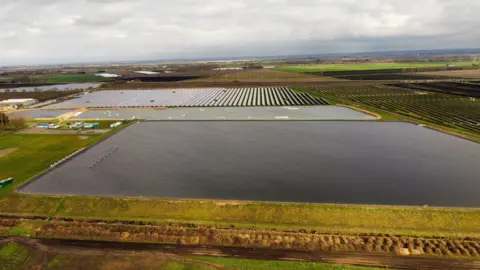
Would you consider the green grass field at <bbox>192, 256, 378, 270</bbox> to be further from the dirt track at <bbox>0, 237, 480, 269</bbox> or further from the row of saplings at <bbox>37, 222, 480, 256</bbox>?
the row of saplings at <bbox>37, 222, 480, 256</bbox>

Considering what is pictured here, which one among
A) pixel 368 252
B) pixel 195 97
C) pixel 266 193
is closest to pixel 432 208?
pixel 368 252

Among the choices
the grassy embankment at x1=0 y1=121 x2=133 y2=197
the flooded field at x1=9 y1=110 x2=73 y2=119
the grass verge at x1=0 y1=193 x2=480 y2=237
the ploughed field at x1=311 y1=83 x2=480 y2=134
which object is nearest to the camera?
the grass verge at x1=0 y1=193 x2=480 y2=237

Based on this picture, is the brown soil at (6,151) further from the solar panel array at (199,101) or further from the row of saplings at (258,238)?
the solar panel array at (199,101)

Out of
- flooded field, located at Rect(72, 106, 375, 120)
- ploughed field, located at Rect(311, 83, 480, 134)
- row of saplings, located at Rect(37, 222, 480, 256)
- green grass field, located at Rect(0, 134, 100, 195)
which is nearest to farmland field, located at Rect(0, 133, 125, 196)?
green grass field, located at Rect(0, 134, 100, 195)

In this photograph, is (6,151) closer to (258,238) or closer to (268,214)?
(268,214)

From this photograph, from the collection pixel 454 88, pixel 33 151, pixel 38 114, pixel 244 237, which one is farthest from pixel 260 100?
pixel 244 237
